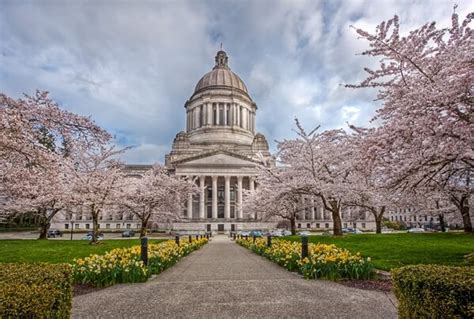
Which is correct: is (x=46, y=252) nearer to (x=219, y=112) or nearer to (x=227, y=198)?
(x=227, y=198)

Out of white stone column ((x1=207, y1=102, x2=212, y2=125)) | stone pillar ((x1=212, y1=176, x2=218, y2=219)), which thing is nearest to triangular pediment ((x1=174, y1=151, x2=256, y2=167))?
stone pillar ((x1=212, y1=176, x2=218, y2=219))

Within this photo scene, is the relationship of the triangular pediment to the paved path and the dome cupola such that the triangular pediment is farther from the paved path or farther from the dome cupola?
the paved path

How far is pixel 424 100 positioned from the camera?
9086 millimetres

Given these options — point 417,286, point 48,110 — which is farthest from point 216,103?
point 417,286

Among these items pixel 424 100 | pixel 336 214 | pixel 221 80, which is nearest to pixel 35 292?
pixel 424 100

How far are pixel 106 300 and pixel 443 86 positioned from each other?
9.31 meters

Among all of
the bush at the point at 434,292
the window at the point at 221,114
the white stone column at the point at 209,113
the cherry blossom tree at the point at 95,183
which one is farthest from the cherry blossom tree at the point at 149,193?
the window at the point at 221,114

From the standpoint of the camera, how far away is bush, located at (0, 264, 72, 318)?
389 cm

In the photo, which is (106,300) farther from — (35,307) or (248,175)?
(248,175)

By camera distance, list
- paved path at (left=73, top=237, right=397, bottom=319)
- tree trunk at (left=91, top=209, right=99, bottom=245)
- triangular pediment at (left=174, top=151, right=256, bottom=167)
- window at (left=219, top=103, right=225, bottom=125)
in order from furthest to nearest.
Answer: window at (left=219, top=103, right=225, bottom=125) → triangular pediment at (left=174, top=151, right=256, bottom=167) → tree trunk at (left=91, top=209, right=99, bottom=245) → paved path at (left=73, top=237, right=397, bottom=319)

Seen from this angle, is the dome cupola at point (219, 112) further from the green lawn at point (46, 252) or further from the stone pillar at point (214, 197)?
the green lawn at point (46, 252)

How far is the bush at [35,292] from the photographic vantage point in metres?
3.89

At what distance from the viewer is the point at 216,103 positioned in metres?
90.6

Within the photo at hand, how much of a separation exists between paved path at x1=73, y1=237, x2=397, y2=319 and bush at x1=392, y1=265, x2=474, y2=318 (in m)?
1.40
